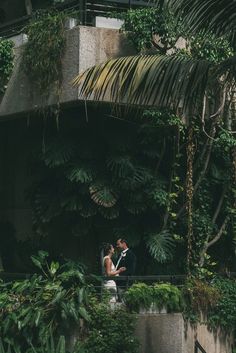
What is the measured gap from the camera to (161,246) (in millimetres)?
14867

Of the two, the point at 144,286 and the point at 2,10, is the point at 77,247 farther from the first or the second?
the point at 2,10

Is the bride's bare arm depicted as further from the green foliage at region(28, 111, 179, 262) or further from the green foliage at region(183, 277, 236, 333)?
the green foliage at region(183, 277, 236, 333)

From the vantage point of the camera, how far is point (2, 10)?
18.9 metres

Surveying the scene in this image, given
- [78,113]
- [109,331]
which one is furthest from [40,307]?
[78,113]

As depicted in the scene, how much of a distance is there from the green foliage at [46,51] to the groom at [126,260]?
9.51 ft

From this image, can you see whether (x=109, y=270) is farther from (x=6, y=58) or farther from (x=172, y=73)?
(x=172, y=73)

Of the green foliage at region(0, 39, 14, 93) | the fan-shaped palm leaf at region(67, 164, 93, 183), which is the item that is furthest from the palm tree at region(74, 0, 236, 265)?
the green foliage at region(0, 39, 14, 93)

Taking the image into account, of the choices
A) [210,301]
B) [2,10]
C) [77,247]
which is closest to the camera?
[210,301]

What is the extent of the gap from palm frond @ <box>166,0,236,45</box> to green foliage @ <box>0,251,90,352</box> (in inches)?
181

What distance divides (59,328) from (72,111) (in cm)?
420

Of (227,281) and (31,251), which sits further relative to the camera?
(31,251)

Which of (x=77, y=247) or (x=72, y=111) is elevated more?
(x=72, y=111)

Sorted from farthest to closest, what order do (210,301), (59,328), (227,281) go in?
(227,281), (210,301), (59,328)

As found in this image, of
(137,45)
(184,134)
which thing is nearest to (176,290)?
(184,134)
